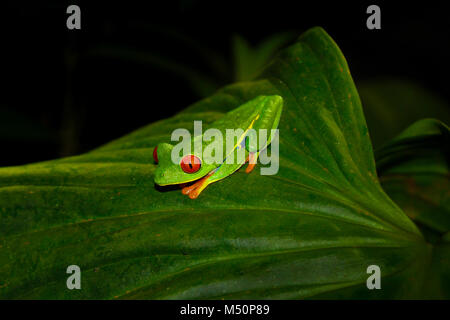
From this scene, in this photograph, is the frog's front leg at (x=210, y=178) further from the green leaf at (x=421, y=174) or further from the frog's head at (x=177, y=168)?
the green leaf at (x=421, y=174)

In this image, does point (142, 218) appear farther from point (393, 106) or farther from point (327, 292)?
point (393, 106)

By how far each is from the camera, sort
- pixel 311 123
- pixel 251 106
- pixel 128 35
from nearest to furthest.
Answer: pixel 311 123 < pixel 251 106 < pixel 128 35

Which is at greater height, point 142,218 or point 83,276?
point 142,218

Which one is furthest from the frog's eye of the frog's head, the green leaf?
the green leaf

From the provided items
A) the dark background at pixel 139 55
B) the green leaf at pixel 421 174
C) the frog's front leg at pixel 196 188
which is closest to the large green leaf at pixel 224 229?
the frog's front leg at pixel 196 188

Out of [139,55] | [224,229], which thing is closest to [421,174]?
[224,229]

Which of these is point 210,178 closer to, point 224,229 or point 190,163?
point 190,163
